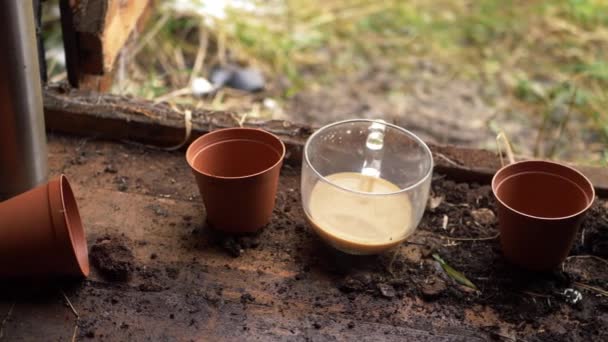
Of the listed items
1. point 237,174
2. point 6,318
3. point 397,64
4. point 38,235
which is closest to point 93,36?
point 237,174

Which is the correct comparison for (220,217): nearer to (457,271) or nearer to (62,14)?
(457,271)

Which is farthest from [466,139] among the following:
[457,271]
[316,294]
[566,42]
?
[316,294]

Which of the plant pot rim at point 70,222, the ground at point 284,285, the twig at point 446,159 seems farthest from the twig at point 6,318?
the twig at point 446,159

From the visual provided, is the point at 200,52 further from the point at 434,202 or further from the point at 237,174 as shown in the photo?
the point at 434,202

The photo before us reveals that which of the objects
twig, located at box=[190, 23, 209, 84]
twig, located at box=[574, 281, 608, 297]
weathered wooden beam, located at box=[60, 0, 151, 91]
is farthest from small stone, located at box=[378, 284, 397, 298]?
twig, located at box=[190, 23, 209, 84]

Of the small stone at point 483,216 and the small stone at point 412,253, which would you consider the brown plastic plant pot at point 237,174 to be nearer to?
the small stone at point 412,253

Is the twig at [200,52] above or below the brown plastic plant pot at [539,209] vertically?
below

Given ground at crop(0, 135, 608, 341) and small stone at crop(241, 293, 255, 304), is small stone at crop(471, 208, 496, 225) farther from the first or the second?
small stone at crop(241, 293, 255, 304)
